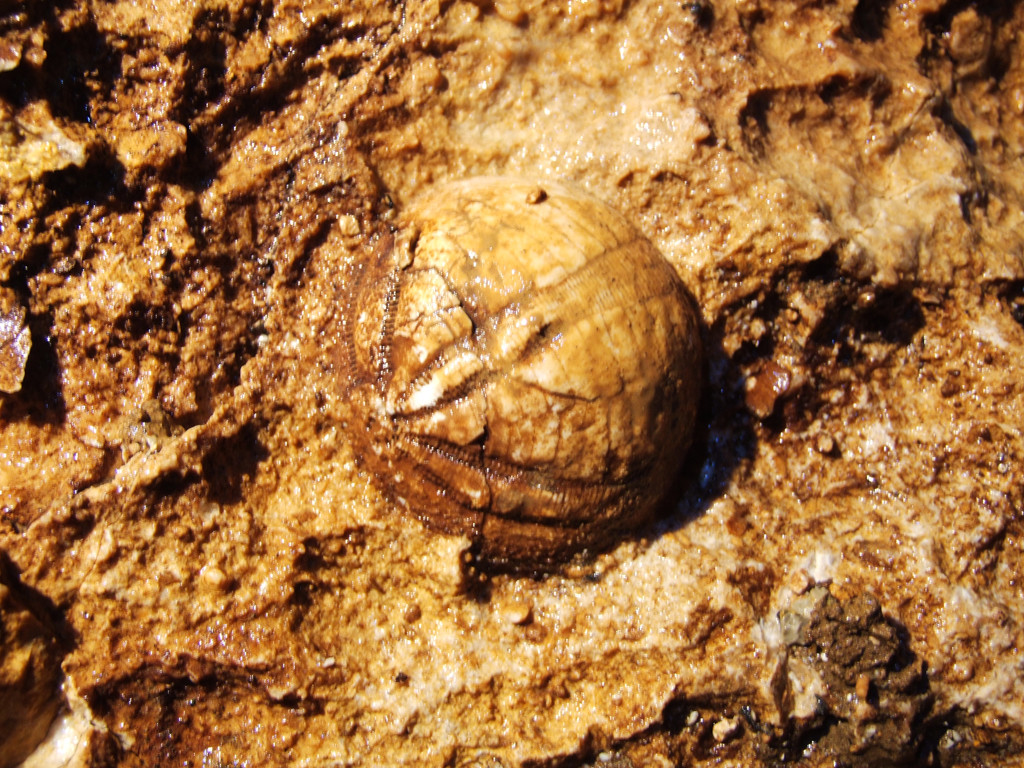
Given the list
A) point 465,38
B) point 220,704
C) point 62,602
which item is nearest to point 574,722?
point 220,704

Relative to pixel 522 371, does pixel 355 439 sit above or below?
below

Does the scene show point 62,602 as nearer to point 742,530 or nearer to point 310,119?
point 310,119

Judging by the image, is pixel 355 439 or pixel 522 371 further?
pixel 355 439

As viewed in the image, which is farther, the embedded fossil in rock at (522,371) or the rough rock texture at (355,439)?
the rough rock texture at (355,439)

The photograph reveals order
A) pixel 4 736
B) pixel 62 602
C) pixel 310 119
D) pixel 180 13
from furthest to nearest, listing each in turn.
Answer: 1. pixel 310 119
2. pixel 180 13
3. pixel 62 602
4. pixel 4 736
